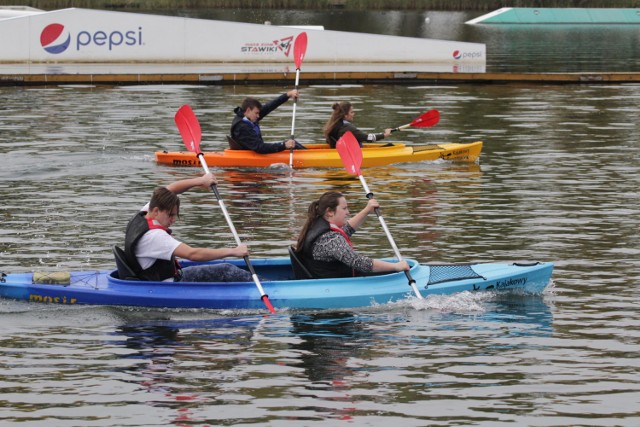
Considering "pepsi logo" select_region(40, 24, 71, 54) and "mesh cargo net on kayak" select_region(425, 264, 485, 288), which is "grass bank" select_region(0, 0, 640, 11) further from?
"mesh cargo net on kayak" select_region(425, 264, 485, 288)

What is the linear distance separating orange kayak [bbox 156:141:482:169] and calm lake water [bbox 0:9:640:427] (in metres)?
0.20

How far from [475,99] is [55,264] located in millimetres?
21494

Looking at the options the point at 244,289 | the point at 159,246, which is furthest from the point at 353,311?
the point at 159,246

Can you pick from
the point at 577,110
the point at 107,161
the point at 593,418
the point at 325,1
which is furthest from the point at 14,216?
the point at 325,1

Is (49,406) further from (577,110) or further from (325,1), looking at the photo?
(325,1)

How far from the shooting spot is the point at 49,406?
32.1ft

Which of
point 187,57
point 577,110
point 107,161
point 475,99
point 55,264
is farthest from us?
point 187,57

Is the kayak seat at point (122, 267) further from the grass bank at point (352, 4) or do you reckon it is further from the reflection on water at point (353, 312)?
the grass bank at point (352, 4)

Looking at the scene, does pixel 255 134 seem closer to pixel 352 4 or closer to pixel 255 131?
pixel 255 131

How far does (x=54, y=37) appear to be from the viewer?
Result: 39062 millimetres

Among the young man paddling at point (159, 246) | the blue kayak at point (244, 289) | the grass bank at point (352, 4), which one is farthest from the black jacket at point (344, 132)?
the grass bank at point (352, 4)

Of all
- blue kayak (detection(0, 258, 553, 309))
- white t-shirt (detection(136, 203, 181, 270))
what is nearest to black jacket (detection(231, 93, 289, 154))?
blue kayak (detection(0, 258, 553, 309))

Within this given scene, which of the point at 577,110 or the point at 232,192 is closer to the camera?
the point at 232,192

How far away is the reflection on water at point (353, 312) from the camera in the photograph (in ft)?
32.6
